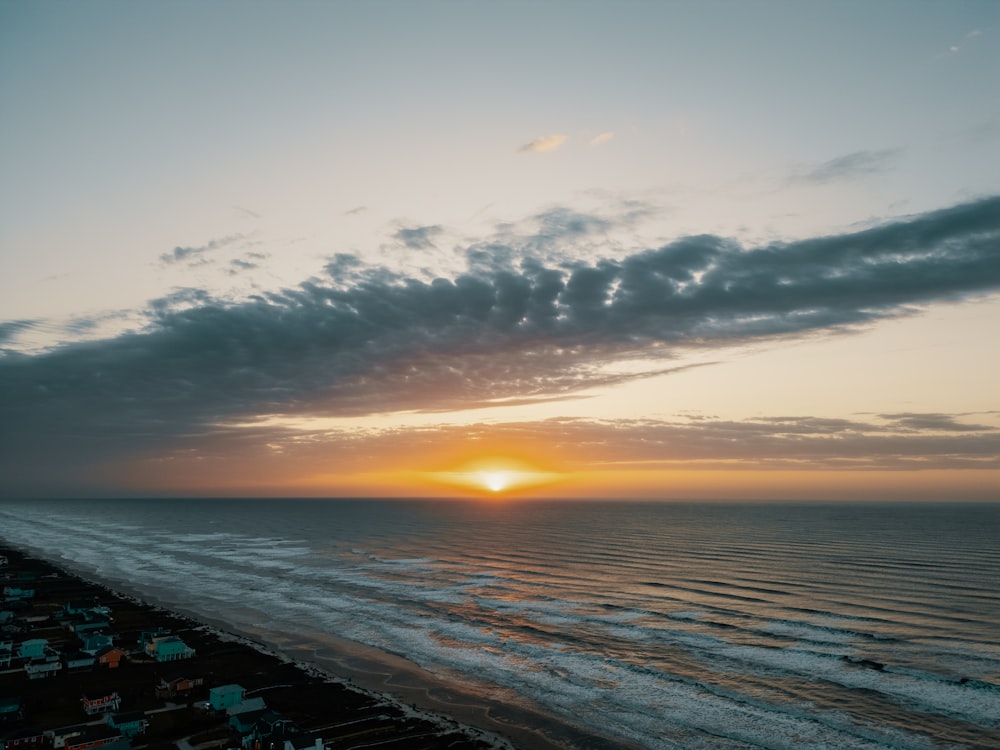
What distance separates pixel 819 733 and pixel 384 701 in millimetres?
34166

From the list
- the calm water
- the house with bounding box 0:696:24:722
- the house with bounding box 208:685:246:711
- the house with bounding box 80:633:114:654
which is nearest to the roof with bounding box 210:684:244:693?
the house with bounding box 208:685:246:711

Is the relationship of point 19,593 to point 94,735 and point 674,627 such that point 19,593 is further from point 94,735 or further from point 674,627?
point 674,627

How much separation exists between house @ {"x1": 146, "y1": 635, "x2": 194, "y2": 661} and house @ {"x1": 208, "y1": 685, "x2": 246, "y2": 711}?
18.3 m

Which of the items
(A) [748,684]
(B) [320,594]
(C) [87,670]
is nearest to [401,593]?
(B) [320,594]

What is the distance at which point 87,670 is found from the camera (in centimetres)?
6444

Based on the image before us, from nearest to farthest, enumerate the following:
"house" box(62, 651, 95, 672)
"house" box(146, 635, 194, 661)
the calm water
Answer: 1. the calm water
2. "house" box(62, 651, 95, 672)
3. "house" box(146, 635, 194, 661)

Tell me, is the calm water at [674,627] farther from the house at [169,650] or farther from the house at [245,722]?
the house at [245,722]

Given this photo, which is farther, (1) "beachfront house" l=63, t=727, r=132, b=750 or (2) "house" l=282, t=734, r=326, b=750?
(1) "beachfront house" l=63, t=727, r=132, b=750

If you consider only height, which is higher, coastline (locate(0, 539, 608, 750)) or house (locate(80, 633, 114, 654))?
A: house (locate(80, 633, 114, 654))

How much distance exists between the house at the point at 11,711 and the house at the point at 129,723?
9.24m

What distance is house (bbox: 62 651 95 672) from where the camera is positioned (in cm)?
6456

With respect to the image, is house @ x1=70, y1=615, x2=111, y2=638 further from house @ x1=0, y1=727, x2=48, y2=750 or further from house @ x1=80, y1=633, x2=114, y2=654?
house @ x1=0, y1=727, x2=48, y2=750

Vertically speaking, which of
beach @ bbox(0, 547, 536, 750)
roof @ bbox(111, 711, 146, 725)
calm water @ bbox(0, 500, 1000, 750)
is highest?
roof @ bbox(111, 711, 146, 725)

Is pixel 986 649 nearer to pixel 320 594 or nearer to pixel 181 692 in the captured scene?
pixel 181 692
